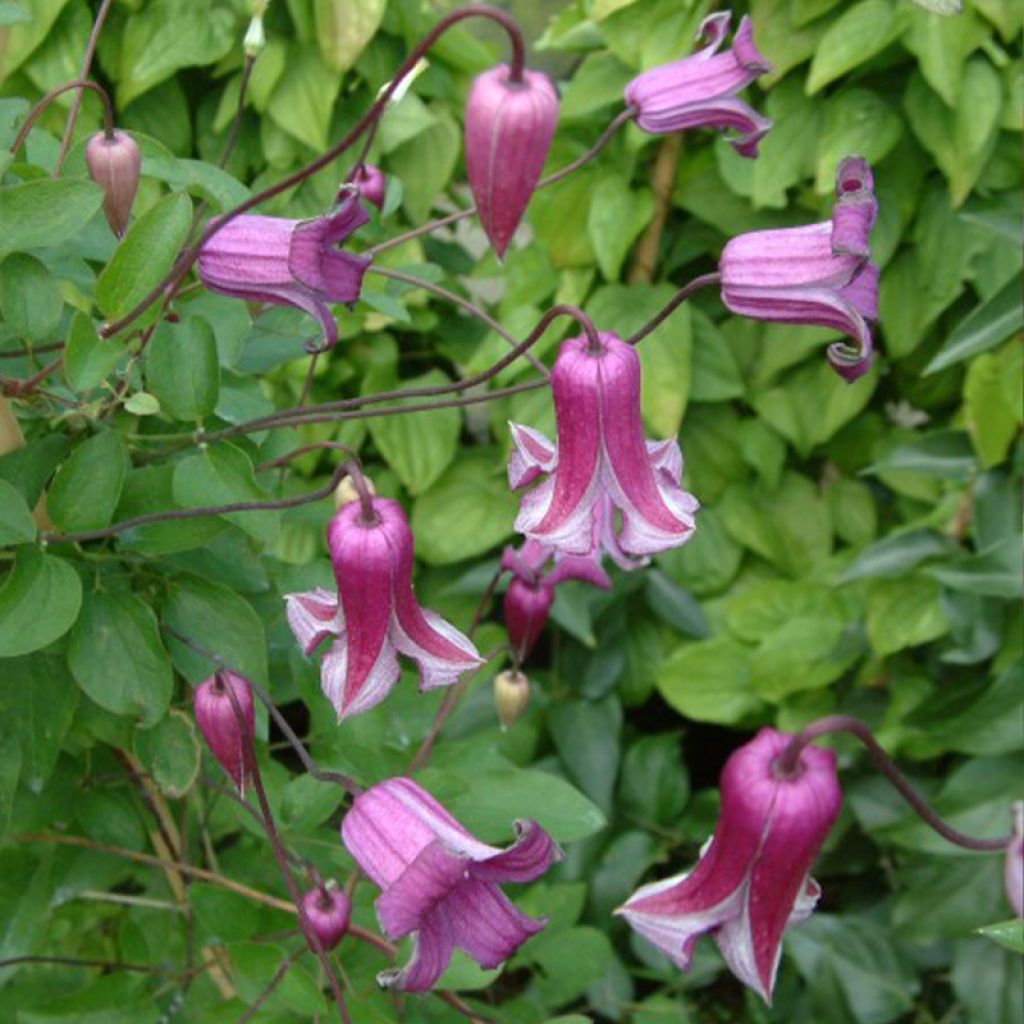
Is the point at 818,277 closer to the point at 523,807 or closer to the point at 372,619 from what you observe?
the point at 372,619

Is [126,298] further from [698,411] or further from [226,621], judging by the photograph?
[698,411]

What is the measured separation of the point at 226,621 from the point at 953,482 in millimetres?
935

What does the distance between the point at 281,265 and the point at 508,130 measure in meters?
0.12

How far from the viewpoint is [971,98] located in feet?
4.64

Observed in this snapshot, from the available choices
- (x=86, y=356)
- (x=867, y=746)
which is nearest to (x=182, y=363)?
(x=86, y=356)

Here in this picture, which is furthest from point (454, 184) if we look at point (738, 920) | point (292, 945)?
point (738, 920)

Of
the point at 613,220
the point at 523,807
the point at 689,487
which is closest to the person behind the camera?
the point at 523,807

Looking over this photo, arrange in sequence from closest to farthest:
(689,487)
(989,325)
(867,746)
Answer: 1. (867,746)
2. (989,325)
3. (689,487)

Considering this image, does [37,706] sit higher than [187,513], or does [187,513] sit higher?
[187,513]

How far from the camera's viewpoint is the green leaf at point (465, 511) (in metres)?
1.68

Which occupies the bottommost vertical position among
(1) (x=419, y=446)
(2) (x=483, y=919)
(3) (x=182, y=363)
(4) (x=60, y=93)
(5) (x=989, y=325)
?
(1) (x=419, y=446)

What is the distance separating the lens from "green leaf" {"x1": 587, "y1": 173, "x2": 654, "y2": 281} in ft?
5.14

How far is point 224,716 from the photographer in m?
0.70

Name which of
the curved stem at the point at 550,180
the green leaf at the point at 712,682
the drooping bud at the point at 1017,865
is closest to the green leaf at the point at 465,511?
the green leaf at the point at 712,682
